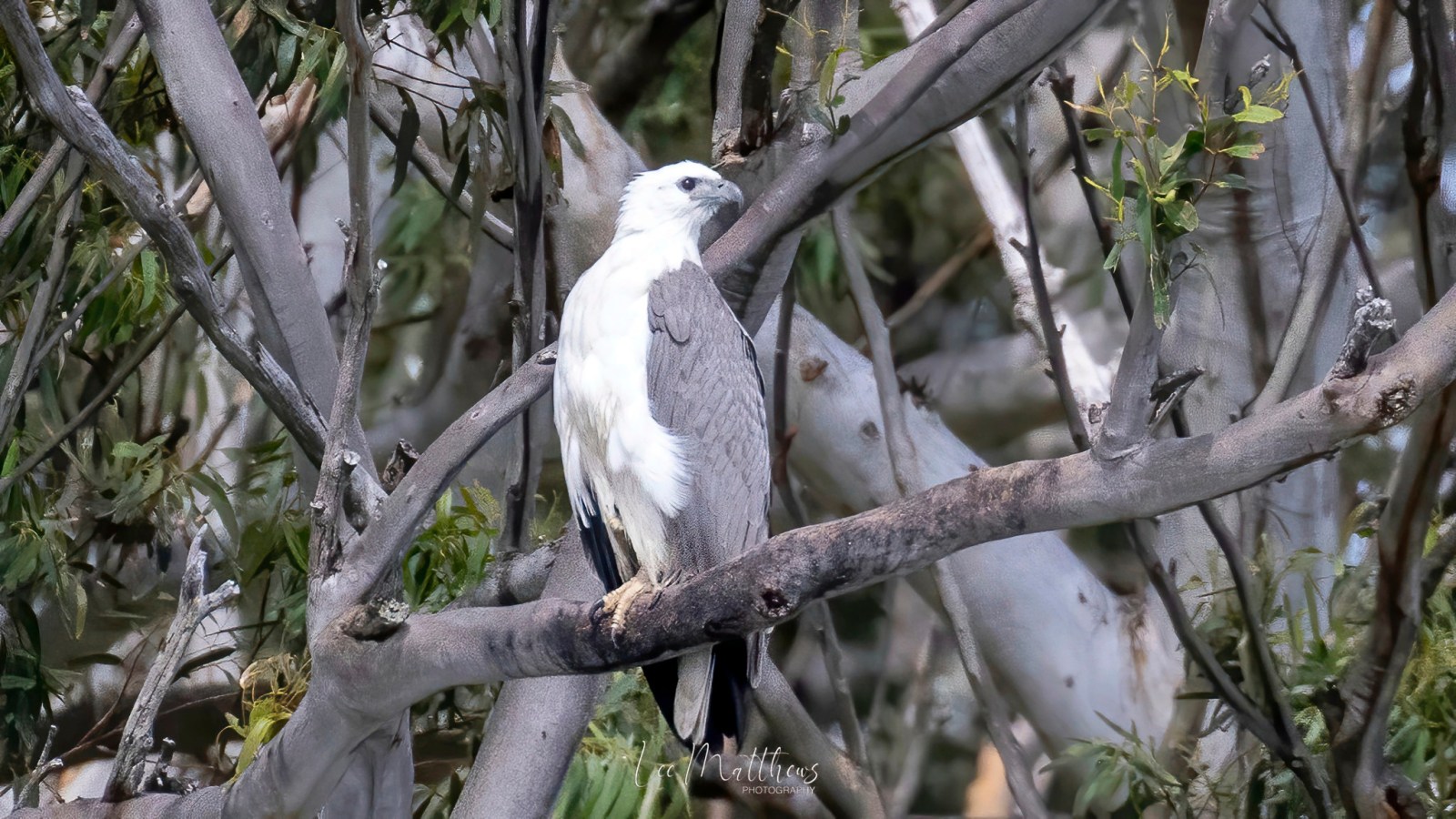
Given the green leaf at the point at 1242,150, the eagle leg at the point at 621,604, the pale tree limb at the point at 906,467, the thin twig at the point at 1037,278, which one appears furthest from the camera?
the pale tree limb at the point at 906,467

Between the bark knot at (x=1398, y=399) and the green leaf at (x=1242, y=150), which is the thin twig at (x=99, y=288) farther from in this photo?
the bark knot at (x=1398, y=399)

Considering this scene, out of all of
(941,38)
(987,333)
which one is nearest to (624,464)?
(941,38)

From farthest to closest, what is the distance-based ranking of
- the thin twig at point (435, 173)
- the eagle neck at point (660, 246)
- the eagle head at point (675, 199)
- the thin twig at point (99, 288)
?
the thin twig at point (435, 173), the thin twig at point (99, 288), the eagle head at point (675, 199), the eagle neck at point (660, 246)

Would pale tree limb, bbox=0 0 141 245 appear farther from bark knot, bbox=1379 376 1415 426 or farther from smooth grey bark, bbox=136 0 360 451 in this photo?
bark knot, bbox=1379 376 1415 426

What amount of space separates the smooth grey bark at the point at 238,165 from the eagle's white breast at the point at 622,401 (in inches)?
13.3

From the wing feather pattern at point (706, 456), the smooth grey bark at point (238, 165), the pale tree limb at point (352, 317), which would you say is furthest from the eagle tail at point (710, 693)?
the smooth grey bark at point (238, 165)

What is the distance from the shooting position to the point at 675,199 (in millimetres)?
1805

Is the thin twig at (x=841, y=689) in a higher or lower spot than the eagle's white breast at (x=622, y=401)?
lower

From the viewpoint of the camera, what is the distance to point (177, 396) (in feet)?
11.5

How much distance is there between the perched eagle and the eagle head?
8 centimetres

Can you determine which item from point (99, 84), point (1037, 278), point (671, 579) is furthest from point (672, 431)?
point (99, 84)

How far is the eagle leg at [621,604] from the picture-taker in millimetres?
1320

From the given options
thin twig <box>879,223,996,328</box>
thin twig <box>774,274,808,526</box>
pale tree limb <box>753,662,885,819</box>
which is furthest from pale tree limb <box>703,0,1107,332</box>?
thin twig <box>879,223,996,328</box>

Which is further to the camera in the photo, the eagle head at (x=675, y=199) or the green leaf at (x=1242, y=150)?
the eagle head at (x=675, y=199)
